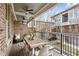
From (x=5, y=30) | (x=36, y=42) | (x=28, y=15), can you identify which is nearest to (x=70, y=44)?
(x=36, y=42)

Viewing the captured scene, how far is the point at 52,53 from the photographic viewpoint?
1952 mm

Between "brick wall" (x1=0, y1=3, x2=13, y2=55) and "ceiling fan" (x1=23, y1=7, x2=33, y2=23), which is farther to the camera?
"ceiling fan" (x1=23, y1=7, x2=33, y2=23)

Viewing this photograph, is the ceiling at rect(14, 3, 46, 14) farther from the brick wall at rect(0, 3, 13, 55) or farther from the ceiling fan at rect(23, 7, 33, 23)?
the brick wall at rect(0, 3, 13, 55)

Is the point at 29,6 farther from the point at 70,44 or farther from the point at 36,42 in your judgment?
the point at 70,44

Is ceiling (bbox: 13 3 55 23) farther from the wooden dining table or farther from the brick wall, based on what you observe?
the wooden dining table

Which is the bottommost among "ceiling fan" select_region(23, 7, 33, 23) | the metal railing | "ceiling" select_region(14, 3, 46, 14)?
the metal railing

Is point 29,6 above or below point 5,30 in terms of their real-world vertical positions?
above

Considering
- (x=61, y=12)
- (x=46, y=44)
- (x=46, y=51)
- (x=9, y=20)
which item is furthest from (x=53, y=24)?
(x=9, y=20)

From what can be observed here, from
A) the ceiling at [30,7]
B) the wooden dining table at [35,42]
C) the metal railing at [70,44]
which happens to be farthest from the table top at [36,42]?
the ceiling at [30,7]

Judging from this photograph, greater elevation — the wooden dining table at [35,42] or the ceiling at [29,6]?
the ceiling at [29,6]

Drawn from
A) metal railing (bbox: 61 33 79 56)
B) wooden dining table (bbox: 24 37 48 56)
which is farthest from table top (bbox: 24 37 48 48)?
metal railing (bbox: 61 33 79 56)

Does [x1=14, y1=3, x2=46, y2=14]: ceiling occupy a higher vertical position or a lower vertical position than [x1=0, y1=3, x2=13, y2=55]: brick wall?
higher

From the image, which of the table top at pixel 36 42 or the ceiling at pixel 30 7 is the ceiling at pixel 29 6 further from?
the table top at pixel 36 42

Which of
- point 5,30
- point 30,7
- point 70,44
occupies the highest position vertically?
point 30,7
